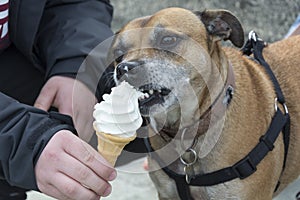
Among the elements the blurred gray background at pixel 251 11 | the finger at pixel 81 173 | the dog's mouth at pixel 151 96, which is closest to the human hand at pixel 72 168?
the finger at pixel 81 173

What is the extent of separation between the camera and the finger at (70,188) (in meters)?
1.86

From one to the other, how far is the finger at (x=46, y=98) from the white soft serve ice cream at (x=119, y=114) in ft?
1.52

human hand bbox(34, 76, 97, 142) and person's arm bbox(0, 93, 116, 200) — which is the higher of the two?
person's arm bbox(0, 93, 116, 200)

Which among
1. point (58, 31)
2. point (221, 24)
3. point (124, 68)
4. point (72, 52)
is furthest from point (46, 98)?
point (221, 24)

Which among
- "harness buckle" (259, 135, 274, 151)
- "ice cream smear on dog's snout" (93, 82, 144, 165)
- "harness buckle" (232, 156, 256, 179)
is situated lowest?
"harness buckle" (232, 156, 256, 179)

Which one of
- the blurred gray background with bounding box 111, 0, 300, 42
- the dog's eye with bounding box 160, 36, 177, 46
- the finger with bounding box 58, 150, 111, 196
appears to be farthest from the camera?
the blurred gray background with bounding box 111, 0, 300, 42

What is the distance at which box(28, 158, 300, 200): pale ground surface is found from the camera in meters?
3.44

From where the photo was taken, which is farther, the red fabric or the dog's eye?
the red fabric

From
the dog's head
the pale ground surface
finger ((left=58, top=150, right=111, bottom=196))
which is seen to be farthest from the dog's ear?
the pale ground surface

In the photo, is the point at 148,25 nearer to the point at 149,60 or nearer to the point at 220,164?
the point at 149,60

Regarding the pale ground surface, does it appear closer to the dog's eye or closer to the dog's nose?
the dog's eye

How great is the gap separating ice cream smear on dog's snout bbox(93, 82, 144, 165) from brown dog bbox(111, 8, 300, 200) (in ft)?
0.33

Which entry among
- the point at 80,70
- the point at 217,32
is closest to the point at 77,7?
the point at 80,70

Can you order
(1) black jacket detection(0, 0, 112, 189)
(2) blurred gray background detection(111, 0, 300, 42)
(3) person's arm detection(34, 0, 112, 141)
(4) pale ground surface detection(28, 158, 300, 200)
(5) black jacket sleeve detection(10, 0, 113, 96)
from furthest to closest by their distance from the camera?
(2) blurred gray background detection(111, 0, 300, 42), (4) pale ground surface detection(28, 158, 300, 200), (5) black jacket sleeve detection(10, 0, 113, 96), (3) person's arm detection(34, 0, 112, 141), (1) black jacket detection(0, 0, 112, 189)
